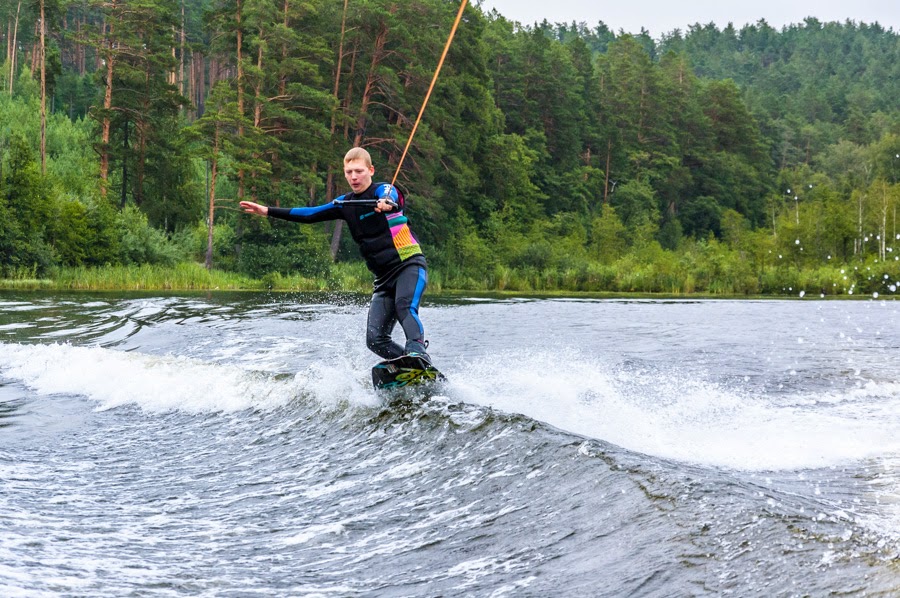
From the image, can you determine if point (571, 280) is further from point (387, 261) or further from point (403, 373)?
point (403, 373)

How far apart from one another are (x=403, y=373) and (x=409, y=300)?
665mm

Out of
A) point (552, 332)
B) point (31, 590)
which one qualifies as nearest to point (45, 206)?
point (552, 332)

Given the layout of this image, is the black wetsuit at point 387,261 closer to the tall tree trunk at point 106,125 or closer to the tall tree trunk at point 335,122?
the tall tree trunk at point 335,122

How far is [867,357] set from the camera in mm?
12164

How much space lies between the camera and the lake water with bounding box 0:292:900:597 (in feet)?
11.8

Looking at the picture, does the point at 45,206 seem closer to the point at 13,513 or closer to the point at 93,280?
the point at 93,280

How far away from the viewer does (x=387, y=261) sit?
26.3ft

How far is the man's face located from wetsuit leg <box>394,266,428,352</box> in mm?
815

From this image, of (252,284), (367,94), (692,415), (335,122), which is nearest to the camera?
(692,415)

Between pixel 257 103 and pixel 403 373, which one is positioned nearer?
pixel 403 373

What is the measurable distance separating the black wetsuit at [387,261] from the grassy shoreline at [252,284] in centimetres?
2010

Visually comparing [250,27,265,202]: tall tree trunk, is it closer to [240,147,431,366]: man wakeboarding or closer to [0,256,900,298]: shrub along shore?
[0,256,900,298]: shrub along shore

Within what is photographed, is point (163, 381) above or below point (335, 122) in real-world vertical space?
below

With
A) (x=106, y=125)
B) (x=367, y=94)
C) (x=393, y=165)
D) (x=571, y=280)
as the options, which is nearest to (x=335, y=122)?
(x=367, y=94)
